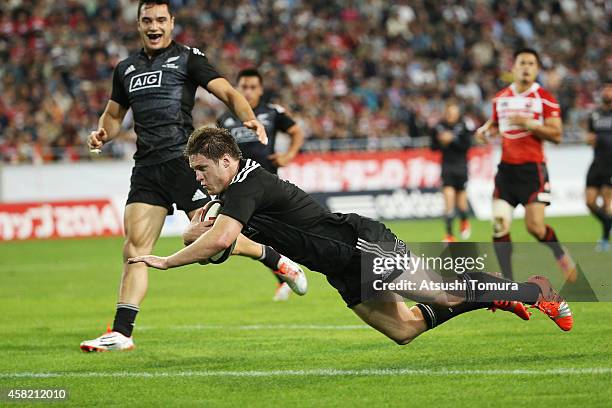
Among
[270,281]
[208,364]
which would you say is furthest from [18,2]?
[208,364]

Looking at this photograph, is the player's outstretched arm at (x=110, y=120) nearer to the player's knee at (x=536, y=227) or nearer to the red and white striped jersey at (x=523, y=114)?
the red and white striped jersey at (x=523, y=114)

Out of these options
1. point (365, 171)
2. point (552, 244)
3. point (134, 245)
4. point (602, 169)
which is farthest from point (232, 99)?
point (365, 171)

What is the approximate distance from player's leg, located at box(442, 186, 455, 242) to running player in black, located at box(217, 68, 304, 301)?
6.82 m

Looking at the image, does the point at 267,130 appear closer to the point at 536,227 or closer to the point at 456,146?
the point at 536,227

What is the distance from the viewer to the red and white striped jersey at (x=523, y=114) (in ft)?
39.0

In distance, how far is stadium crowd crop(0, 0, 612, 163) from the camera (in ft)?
85.0

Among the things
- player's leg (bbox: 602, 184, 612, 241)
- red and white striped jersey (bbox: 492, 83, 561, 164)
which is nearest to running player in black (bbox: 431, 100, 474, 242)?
player's leg (bbox: 602, 184, 612, 241)

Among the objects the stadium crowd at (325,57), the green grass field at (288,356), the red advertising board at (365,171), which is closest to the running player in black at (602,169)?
the green grass field at (288,356)

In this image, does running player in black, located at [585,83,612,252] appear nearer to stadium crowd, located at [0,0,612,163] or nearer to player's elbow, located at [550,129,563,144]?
player's elbow, located at [550,129,563,144]

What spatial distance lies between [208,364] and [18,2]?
73.2ft

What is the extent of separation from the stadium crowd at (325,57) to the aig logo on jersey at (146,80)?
1491 centimetres

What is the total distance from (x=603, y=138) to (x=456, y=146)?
3.78 m

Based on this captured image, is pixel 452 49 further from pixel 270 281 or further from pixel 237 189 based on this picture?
pixel 237 189

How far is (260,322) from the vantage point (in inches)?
414
